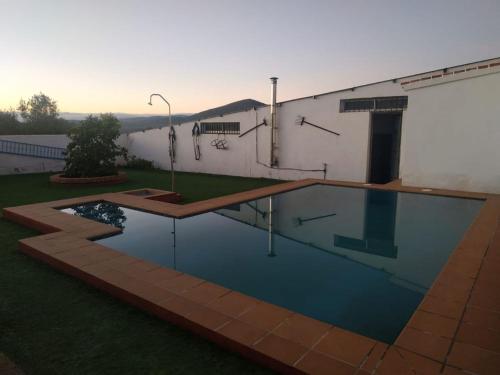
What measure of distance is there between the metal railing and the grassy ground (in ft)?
46.0

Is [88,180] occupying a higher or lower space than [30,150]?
lower

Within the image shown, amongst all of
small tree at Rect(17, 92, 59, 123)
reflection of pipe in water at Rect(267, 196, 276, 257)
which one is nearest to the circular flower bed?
reflection of pipe in water at Rect(267, 196, 276, 257)

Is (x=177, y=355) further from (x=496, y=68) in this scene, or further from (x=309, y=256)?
(x=496, y=68)

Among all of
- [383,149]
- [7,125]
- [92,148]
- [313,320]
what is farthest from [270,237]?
[7,125]

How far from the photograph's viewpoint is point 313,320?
328 cm

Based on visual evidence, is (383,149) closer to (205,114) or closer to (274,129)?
(274,129)

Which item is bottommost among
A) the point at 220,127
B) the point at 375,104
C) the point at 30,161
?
the point at 30,161


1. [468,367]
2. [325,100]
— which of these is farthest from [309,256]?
[325,100]

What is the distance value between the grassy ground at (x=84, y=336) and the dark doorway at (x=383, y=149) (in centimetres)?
1401

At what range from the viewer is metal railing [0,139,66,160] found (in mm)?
16469

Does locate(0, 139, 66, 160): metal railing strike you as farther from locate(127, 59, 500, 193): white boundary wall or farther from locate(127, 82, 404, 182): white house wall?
locate(127, 82, 404, 182): white house wall

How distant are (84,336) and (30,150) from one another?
1806 centimetres

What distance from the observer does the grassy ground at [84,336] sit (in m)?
2.75

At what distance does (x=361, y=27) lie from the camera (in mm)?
13750
